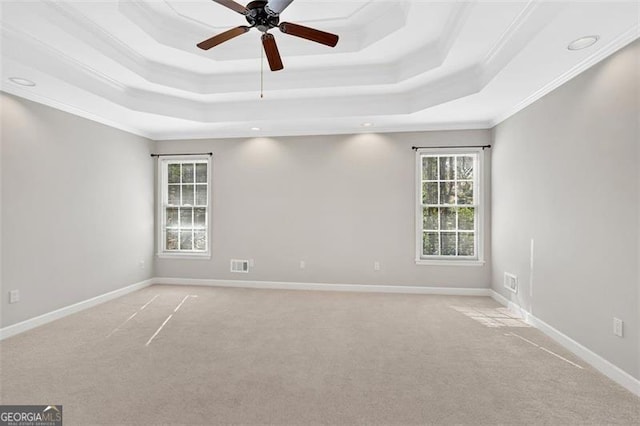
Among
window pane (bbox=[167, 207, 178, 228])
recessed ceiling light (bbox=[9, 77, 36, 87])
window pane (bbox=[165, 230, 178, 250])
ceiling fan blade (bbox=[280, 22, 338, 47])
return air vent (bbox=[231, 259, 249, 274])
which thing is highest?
recessed ceiling light (bbox=[9, 77, 36, 87])

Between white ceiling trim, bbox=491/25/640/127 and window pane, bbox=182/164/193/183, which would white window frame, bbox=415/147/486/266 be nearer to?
white ceiling trim, bbox=491/25/640/127

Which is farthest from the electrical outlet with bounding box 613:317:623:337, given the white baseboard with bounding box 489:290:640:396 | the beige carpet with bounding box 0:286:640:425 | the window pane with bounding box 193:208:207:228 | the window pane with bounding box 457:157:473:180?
the window pane with bounding box 193:208:207:228

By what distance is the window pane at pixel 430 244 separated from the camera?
5.21m

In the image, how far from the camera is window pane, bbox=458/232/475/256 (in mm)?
5129

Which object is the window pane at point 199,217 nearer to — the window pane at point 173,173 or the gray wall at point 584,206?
the window pane at point 173,173

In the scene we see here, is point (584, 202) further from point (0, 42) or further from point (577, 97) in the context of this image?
point (0, 42)

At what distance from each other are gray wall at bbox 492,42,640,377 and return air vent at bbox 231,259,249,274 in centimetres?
394

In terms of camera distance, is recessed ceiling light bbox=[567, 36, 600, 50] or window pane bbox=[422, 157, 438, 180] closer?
recessed ceiling light bbox=[567, 36, 600, 50]

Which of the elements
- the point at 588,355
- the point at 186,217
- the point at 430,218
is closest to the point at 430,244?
the point at 430,218

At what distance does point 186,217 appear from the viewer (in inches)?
228

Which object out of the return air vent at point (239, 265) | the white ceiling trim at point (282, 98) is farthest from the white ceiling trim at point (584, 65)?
the return air vent at point (239, 265)

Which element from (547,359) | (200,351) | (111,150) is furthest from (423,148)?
(111,150)

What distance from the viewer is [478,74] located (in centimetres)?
361

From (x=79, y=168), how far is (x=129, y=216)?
1.12 m
